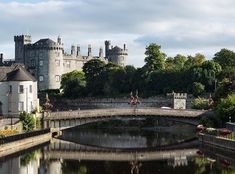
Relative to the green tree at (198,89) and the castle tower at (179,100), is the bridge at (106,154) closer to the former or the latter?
the castle tower at (179,100)

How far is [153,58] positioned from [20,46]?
36.5 meters

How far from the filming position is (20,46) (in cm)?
15550

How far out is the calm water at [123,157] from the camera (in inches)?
2101

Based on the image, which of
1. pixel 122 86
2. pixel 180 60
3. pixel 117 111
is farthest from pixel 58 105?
pixel 117 111

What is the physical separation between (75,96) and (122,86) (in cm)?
1241

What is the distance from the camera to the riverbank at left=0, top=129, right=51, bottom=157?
6006cm

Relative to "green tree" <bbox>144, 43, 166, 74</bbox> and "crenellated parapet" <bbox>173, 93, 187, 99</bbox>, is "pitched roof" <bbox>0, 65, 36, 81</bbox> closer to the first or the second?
"crenellated parapet" <bbox>173, 93, 187, 99</bbox>

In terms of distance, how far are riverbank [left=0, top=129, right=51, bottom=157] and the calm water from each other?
926mm

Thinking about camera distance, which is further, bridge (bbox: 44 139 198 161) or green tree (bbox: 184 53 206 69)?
green tree (bbox: 184 53 206 69)

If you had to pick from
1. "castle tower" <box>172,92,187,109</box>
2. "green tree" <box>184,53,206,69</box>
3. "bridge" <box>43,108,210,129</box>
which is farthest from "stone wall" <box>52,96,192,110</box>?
"bridge" <box>43,108,210,129</box>

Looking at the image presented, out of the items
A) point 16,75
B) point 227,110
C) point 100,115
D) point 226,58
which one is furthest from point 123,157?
point 226,58

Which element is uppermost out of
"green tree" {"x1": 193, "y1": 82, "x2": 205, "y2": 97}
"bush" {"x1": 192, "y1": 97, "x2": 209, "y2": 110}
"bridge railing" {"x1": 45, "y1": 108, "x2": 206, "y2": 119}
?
"green tree" {"x1": 193, "y1": 82, "x2": 205, "y2": 97}

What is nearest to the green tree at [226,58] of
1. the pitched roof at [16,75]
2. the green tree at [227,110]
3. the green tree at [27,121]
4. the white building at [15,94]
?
the pitched roof at [16,75]

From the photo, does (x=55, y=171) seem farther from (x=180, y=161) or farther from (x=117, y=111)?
(x=117, y=111)
